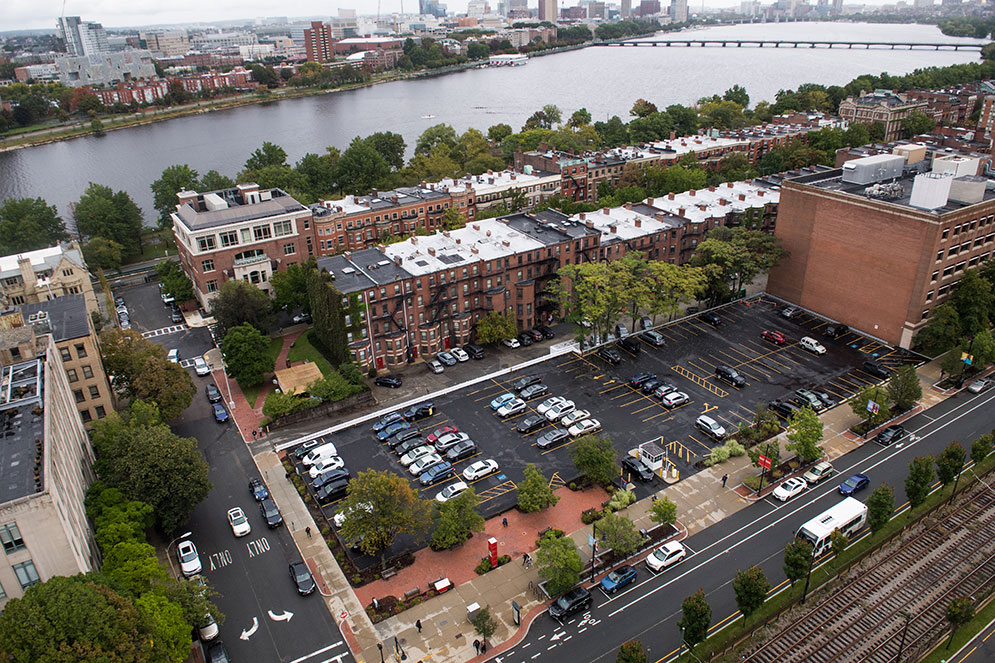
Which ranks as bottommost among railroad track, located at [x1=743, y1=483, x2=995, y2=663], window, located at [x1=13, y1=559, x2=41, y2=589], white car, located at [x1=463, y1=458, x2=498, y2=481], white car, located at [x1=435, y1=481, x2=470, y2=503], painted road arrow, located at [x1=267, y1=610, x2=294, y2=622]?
railroad track, located at [x1=743, y1=483, x2=995, y2=663]

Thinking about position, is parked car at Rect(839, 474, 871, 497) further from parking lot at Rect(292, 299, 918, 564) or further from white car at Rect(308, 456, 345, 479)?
white car at Rect(308, 456, 345, 479)

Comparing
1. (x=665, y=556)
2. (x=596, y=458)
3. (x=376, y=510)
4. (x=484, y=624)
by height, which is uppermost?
(x=376, y=510)

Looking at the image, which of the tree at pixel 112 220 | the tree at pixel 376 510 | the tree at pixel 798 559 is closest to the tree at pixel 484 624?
the tree at pixel 376 510

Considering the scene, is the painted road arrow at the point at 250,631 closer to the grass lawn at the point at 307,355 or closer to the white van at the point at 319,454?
the white van at the point at 319,454

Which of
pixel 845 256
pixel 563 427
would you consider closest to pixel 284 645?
pixel 563 427

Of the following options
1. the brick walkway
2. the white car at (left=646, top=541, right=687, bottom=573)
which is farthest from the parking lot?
the white car at (left=646, top=541, right=687, bottom=573)

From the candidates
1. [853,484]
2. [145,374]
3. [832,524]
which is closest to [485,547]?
[832,524]

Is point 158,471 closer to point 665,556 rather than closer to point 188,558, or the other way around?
point 188,558
